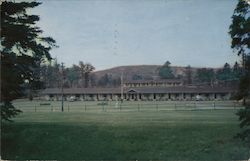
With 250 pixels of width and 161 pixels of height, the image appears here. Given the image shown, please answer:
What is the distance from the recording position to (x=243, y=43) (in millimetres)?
14727

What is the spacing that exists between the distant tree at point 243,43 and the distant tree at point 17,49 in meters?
8.12

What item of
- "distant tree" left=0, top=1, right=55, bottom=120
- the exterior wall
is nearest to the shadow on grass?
"distant tree" left=0, top=1, right=55, bottom=120

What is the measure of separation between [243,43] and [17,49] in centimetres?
985

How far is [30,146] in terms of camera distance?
16188 mm

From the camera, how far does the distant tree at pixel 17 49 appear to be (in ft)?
47.3

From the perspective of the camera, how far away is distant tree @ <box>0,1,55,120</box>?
567 inches

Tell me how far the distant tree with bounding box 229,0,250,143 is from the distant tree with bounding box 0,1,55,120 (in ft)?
26.6

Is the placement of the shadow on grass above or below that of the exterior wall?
below

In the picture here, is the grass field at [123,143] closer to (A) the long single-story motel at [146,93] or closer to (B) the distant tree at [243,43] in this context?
(B) the distant tree at [243,43]

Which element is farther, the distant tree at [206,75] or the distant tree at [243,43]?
the distant tree at [206,75]

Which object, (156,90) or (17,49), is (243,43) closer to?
(17,49)

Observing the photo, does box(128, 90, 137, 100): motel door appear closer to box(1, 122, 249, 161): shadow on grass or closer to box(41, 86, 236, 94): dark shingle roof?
box(41, 86, 236, 94): dark shingle roof

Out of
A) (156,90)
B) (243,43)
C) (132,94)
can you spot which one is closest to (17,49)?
(243,43)

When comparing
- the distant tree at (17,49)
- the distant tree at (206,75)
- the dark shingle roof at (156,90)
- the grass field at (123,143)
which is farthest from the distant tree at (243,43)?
the distant tree at (206,75)
